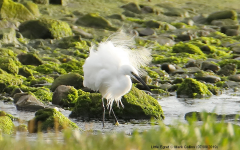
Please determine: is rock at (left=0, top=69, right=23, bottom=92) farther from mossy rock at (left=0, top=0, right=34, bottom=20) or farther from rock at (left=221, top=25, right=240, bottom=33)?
rock at (left=221, top=25, right=240, bottom=33)

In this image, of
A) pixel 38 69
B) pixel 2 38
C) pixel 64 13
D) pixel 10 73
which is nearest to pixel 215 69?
pixel 38 69

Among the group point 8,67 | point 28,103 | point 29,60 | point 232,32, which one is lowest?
point 28,103

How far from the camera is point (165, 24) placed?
2411cm

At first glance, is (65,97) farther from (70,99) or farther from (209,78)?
(209,78)

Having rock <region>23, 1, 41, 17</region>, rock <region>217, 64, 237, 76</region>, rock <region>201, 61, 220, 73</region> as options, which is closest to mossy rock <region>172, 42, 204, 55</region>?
rock <region>201, 61, 220, 73</region>

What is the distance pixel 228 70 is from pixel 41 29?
842 cm

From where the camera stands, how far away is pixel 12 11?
20.6 m

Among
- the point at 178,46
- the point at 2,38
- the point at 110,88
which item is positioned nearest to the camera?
the point at 110,88

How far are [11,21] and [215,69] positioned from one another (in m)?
9.64

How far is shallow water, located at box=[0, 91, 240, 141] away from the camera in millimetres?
8195

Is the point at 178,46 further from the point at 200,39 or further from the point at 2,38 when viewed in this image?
the point at 2,38

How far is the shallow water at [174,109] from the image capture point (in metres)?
8.20

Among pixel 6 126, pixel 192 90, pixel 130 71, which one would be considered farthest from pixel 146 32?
pixel 6 126

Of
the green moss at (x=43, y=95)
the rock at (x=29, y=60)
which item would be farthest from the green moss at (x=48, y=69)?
the green moss at (x=43, y=95)
